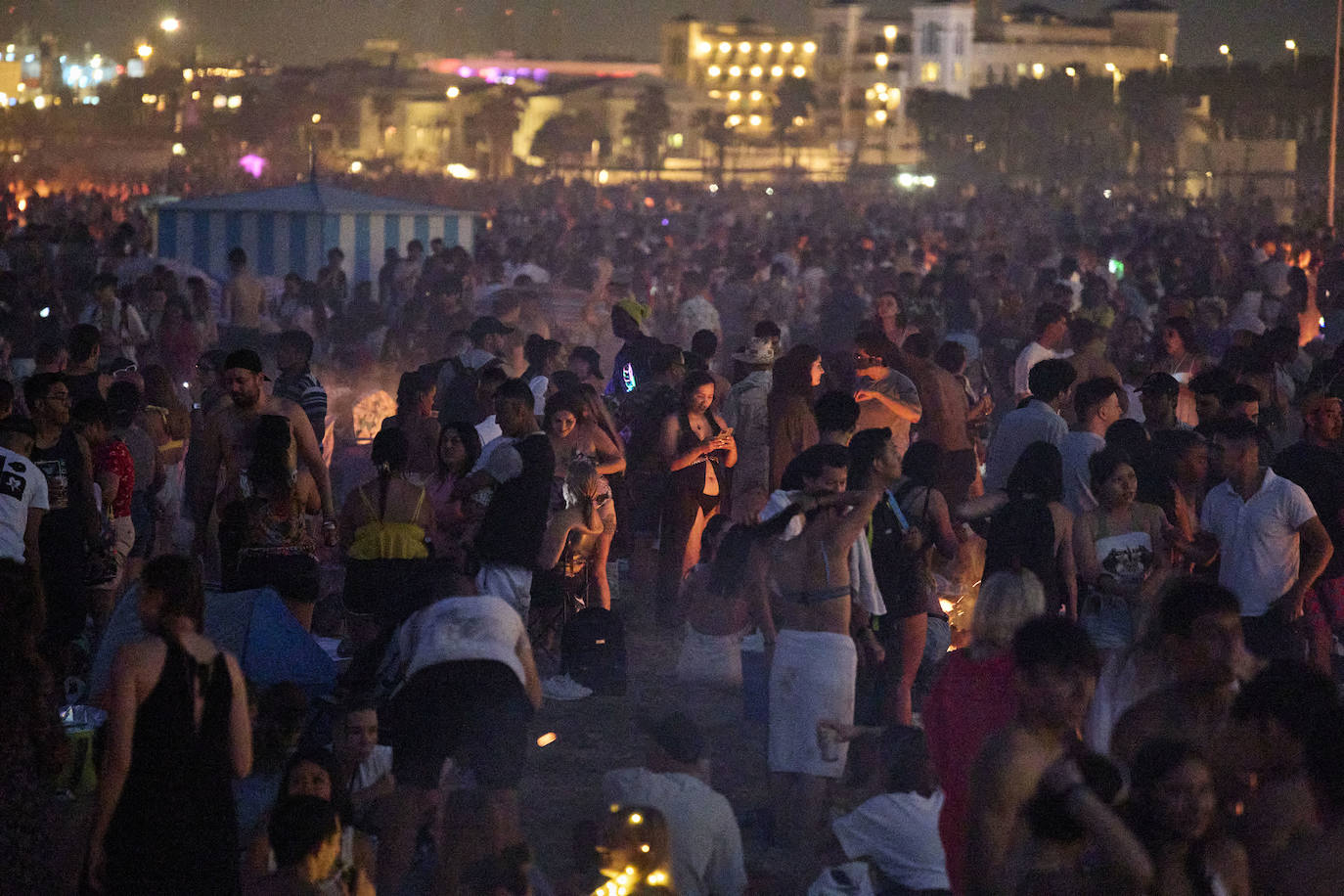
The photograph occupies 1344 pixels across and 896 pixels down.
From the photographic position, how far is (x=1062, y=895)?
12.1 feet

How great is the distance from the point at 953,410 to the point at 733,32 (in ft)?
570

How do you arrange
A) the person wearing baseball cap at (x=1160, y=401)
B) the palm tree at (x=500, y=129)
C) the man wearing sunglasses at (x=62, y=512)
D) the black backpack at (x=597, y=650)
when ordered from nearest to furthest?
the man wearing sunglasses at (x=62, y=512) < the person wearing baseball cap at (x=1160, y=401) < the black backpack at (x=597, y=650) < the palm tree at (x=500, y=129)

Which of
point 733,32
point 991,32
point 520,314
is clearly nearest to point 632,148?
point 991,32

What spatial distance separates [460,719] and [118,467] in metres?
3.06

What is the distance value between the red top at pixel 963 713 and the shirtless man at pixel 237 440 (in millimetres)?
3251

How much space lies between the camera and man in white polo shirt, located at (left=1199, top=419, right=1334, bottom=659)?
6.62 meters

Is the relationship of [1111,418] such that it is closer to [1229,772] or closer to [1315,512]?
[1315,512]

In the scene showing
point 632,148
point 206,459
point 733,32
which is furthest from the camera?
point 733,32

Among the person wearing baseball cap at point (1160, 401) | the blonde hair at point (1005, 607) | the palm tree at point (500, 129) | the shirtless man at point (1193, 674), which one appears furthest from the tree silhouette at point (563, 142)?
the shirtless man at point (1193, 674)

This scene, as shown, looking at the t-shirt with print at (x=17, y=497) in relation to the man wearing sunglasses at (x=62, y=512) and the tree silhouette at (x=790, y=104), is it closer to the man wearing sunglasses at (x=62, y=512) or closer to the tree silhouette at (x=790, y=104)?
the man wearing sunglasses at (x=62, y=512)

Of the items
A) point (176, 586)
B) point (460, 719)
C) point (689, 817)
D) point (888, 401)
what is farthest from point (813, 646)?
point (888, 401)

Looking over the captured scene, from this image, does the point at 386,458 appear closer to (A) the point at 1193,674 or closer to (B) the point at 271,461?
(B) the point at 271,461

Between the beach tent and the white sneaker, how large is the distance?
1.67m

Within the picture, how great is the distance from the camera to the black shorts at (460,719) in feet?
17.7
